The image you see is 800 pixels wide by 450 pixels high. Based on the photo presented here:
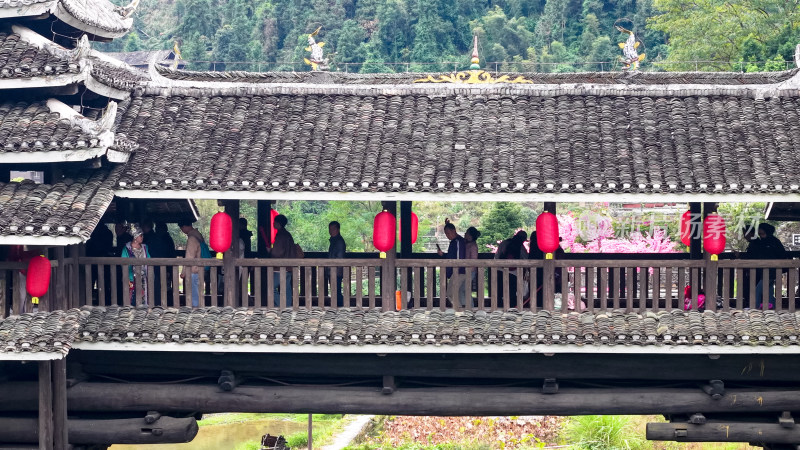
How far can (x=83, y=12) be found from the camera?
45.4ft

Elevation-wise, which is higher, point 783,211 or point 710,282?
point 783,211

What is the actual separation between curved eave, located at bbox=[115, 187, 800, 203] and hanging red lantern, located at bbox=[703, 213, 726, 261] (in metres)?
0.52

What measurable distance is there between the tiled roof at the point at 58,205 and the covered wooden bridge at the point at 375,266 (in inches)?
1.3

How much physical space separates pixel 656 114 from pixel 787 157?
181 centimetres

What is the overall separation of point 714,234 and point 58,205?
26.5ft

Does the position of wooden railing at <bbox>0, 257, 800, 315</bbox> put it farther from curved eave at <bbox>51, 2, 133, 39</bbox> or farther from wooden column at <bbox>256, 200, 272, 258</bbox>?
curved eave at <bbox>51, 2, 133, 39</bbox>

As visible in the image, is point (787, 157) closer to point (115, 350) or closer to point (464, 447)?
point (115, 350)

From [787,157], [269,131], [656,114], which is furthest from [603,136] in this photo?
[269,131]

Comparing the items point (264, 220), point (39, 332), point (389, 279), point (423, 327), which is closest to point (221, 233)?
point (389, 279)

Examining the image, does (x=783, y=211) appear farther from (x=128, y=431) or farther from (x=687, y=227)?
(x=128, y=431)

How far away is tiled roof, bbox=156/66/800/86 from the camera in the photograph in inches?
591

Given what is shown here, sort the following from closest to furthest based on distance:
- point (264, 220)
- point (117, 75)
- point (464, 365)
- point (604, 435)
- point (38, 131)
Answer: point (38, 131)
point (464, 365)
point (117, 75)
point (264, 220)
point (604, 435)

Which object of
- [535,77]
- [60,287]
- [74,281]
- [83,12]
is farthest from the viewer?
[535,77]

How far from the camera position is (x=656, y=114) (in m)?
13.2
